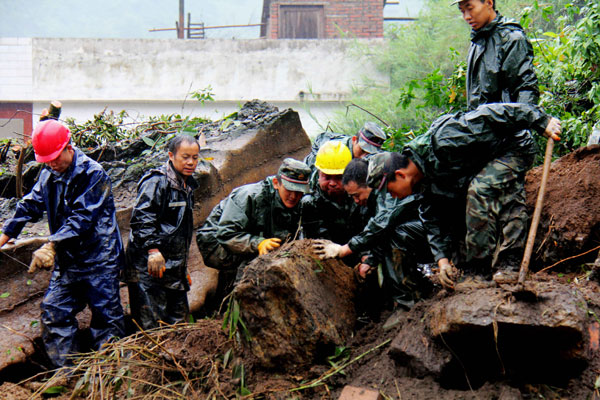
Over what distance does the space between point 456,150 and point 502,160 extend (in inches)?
12.0

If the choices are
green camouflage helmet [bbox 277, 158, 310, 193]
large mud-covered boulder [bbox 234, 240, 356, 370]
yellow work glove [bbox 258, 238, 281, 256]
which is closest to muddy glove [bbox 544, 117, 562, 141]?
large mud-covered boulder [bbox 234, 240, 356, 370]

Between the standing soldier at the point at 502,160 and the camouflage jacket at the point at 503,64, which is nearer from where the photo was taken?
the standing soldier at the point at 502,160

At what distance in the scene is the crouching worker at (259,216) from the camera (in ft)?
14.9

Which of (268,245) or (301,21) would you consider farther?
(301,21)

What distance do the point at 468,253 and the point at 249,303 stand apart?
4.70ft

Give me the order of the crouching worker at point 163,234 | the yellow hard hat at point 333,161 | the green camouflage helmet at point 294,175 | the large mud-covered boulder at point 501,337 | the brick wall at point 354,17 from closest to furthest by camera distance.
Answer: the large mud-covered boulder at point 501,337 < the green camouflage helmet at point 294,175 < the crouching worker at point 163,234 < the yellow hard hat at point 333,161 < the brick wall at point 354,17

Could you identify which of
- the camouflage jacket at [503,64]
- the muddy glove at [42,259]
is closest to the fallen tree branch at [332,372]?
the camouflage jacket at [503,64]

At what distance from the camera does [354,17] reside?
16.8 metres

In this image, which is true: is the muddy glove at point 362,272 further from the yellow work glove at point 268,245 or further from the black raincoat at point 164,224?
the black raincoat at point 164,224

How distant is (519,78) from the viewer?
12.8 feet

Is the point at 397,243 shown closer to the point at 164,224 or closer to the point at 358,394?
the point at 358,394

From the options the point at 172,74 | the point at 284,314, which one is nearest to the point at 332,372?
the point at 284,314

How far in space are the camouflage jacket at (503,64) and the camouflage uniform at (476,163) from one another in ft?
1.31

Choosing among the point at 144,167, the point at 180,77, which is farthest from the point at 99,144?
the point at 180,77
